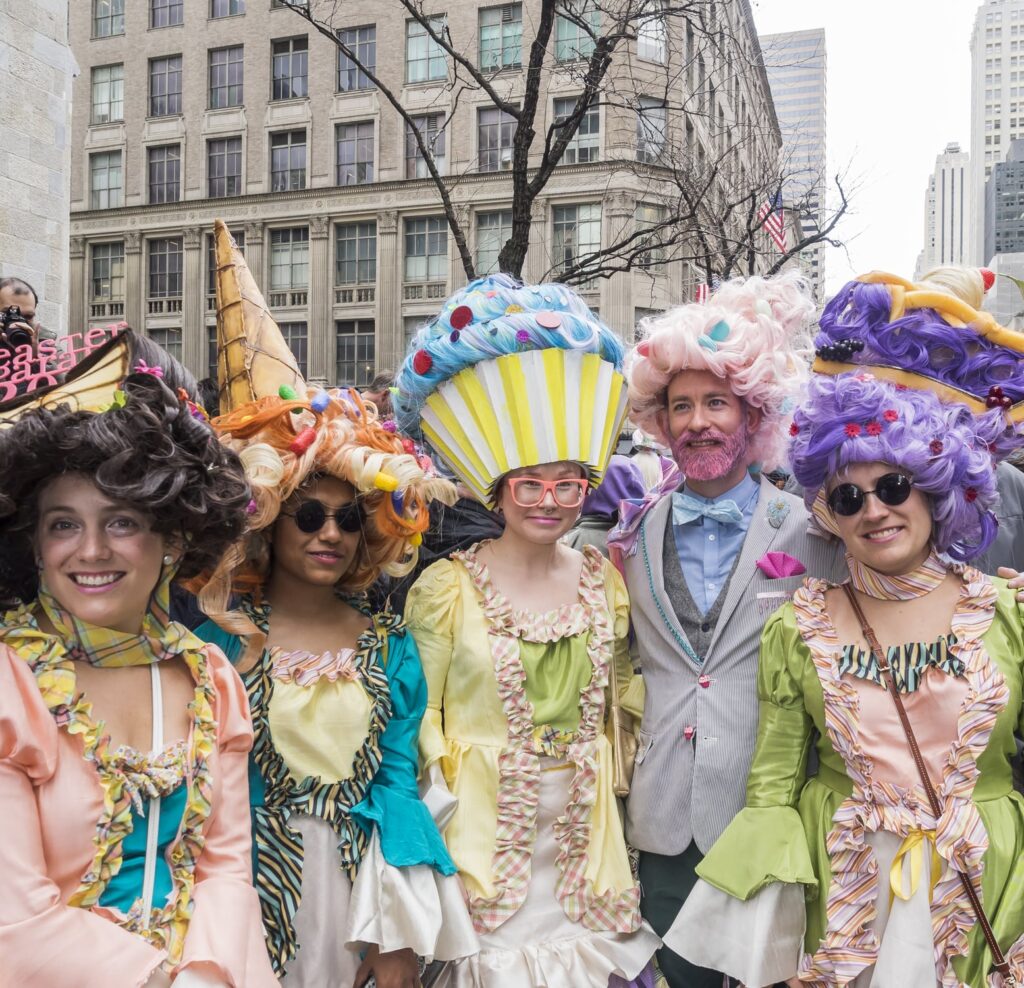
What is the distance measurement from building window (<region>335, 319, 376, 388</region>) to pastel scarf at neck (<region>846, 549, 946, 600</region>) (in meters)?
25.3

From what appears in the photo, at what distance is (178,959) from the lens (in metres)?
1.85

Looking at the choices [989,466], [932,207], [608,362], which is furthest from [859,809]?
[932,207]

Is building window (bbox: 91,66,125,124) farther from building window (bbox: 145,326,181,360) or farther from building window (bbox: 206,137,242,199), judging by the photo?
building window (bbox: 145,326,181,360)

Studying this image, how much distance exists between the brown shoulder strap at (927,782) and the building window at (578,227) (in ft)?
74.4

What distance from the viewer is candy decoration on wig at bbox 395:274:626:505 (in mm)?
2576

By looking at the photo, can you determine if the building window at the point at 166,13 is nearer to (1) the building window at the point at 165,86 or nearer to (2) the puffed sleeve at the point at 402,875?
(1) the building window at the point at 165,86

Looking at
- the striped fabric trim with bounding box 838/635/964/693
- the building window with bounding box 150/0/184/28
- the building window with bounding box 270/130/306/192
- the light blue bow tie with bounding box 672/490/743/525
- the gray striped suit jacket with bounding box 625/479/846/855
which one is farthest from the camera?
the building window with bounding box 150/0/184/28

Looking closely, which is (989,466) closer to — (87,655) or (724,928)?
(724,928)

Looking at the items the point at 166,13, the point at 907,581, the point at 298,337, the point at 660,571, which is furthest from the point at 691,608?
the point at 166,13

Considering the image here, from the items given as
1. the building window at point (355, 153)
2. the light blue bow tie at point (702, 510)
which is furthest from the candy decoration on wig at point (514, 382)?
the building window at point (355, 153)

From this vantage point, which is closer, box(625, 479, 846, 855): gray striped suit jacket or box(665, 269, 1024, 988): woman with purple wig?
box(665, 269, 1024, 988): woman with purple wig

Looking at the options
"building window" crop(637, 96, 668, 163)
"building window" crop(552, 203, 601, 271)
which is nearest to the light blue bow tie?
"building window" crop(637, 96, 668, 163)

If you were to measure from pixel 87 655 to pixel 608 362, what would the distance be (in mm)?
1570

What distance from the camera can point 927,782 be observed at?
2146 millimetres
